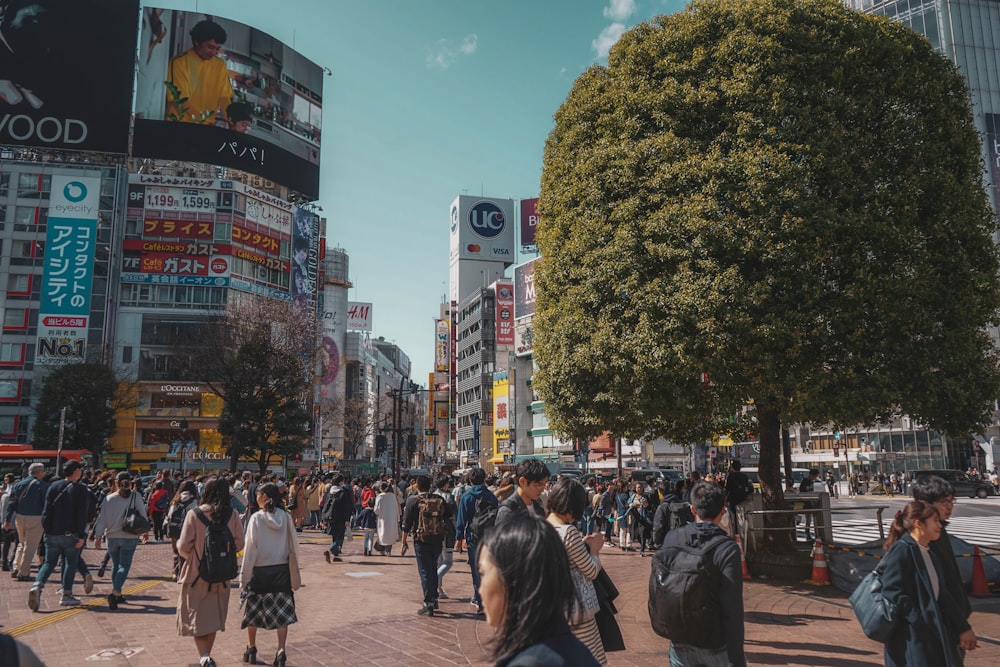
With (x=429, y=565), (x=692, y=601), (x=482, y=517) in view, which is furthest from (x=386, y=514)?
(x=692, y=601)

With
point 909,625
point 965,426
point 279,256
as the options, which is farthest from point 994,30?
point 909,625

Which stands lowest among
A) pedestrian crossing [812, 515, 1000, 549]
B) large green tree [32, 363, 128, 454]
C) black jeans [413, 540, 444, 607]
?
pedestrian crossing [812, 515, 1000, 549]

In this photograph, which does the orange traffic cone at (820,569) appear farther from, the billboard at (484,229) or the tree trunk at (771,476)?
the billboard at (484,229)

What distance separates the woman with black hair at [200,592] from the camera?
21.9ft

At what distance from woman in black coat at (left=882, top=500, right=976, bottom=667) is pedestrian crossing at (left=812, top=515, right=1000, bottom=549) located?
15.1 m

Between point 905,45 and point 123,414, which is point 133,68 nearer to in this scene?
point 123,414

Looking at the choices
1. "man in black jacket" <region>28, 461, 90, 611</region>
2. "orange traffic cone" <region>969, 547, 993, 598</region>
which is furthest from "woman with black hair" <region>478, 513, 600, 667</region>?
"orange traffic cone" <region>969, 547, 993, 598</region>

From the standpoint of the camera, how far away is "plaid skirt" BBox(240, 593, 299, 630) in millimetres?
6914

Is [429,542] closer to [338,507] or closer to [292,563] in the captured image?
[292,563]

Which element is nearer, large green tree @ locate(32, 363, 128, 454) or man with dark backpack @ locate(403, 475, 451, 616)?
man with dark backpack @ locate(403, 475, 451, 616)

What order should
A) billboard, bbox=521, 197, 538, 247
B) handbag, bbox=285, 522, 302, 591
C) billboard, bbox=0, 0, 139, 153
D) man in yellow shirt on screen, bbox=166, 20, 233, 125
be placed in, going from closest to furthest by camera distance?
1. handbag, bbox=285, 522, 302, 591
2. billboard, bbox=0, 0, 139, 153
3. man in yellow shirt on screen, bbox=166, 20, 233, 125
4. billboard, bbox=521, 197, 538, 247

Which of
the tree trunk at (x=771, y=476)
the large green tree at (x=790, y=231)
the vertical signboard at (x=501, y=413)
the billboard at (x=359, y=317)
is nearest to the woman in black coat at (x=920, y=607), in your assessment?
the large green tree at (x=790, y=231)

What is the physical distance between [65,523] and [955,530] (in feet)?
79.1

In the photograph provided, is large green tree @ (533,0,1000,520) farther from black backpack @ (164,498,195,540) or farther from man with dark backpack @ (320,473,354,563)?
black backpack @ (164,498,195,540)
